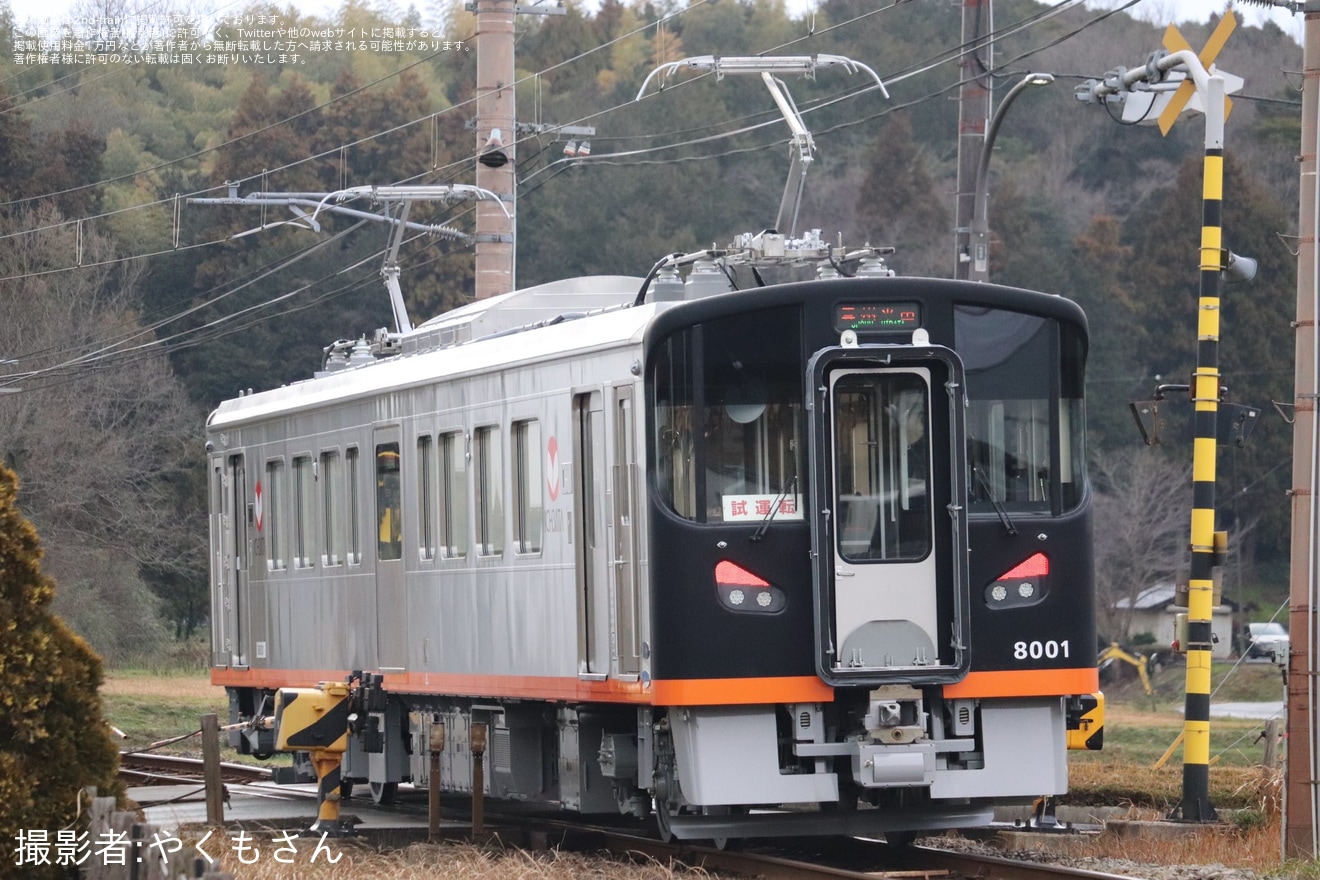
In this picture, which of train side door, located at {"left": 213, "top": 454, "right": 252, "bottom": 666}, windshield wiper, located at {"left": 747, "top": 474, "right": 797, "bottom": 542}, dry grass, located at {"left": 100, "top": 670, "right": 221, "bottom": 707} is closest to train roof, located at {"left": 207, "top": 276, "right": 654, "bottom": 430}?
train side door, located at {"left": 213, "top": 454, "right": 252, "bottom": 666}

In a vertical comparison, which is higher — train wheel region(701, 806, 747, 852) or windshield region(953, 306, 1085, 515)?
windshield region(953, 306, 1085, 515)

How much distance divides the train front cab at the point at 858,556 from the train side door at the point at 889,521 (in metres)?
0.01

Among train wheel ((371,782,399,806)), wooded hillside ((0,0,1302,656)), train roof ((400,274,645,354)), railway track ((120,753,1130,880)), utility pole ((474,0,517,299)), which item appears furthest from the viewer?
wooded hillside ((0,0,1302,656))

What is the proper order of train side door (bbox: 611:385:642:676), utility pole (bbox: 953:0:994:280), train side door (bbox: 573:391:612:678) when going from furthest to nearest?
utility pole (bbox: 953:0:994:280) → train side door (bbox: 573:391:612:678) → train side door (bbox: 611:385:642:676)

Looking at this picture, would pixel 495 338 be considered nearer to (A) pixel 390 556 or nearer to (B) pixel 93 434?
(A) pixel 390 556

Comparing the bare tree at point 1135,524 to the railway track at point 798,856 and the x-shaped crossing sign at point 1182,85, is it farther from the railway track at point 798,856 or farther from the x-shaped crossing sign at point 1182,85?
the railway track at point 798,856

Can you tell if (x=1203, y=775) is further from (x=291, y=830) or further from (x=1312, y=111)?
(x=291, y=830)

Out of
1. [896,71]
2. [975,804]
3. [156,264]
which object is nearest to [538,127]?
[975,804]

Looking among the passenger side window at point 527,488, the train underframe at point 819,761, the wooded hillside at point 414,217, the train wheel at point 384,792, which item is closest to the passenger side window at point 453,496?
the passenger side window at point 527,488

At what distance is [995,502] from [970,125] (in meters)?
8.92

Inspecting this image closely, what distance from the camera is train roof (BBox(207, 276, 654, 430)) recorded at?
1350 centimetres

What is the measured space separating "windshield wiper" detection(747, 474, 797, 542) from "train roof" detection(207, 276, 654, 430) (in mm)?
1114

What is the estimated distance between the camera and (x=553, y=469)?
1389 cm

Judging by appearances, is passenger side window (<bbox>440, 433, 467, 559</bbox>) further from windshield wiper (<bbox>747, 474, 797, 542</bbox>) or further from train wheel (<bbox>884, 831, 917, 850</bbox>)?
train wheel (<bbox>884, 831, 917, 850</bbox>)
